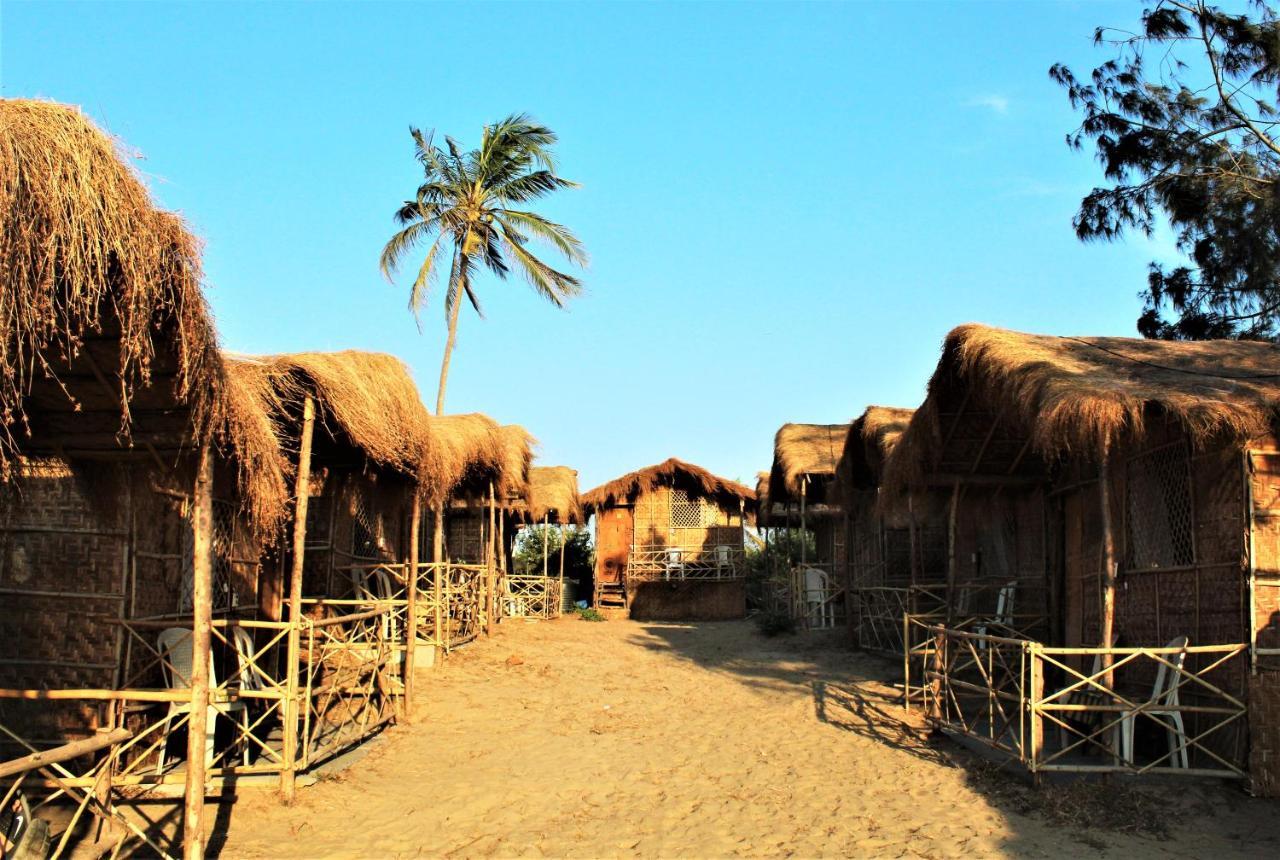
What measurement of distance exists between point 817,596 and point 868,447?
21.1ft

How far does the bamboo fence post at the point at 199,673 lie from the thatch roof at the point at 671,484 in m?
18.4

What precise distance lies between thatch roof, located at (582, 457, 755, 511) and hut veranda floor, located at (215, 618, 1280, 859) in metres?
12.1

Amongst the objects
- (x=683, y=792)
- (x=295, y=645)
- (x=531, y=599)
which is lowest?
(x=683, y=792)

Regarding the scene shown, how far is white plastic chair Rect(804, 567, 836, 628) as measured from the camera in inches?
747

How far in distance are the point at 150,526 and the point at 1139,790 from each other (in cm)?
761

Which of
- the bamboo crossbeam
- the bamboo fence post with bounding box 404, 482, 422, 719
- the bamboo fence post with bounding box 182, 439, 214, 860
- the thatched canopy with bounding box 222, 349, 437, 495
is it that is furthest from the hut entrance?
the bamboo crossbeam

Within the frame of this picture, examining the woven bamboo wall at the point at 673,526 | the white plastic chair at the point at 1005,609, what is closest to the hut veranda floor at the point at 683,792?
the white plastic chair at the point at 1005,609

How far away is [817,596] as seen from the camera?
768 inches

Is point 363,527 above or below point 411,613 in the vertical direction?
above

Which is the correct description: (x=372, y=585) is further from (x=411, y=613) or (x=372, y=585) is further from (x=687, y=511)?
(x=687, y=511)

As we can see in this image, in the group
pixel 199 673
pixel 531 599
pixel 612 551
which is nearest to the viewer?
pixel 199 673

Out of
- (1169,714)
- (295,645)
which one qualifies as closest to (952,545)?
(1169,714)

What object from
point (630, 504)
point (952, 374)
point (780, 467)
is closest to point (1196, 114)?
point (780, 467)

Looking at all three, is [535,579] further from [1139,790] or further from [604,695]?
[1139,790]
